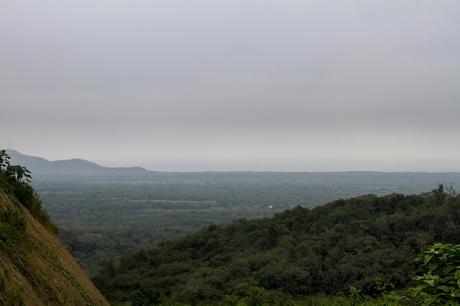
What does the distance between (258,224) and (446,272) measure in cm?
2684

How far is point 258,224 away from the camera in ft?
100

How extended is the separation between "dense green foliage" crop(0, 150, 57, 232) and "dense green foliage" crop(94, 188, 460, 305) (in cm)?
792

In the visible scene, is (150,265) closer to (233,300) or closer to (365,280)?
(365,280)

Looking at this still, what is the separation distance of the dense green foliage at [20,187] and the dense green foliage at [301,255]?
7920mm

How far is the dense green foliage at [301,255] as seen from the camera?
59.1 feet

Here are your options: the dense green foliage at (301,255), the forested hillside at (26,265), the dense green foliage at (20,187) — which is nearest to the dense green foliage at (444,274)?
the forested hillside at (26,265)

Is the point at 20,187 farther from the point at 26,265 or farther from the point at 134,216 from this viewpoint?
the point at 134,216

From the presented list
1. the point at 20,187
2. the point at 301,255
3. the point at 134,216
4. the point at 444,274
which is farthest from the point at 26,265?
the point at 134,216

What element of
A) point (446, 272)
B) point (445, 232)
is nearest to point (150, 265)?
point (445, 232)

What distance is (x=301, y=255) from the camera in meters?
21.9

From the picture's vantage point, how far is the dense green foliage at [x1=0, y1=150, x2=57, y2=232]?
19.3 feet

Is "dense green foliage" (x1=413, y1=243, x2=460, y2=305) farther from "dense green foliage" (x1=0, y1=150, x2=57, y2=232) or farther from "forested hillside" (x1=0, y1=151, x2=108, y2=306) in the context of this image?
"dense green foliage" (x1=0, y1=150, x2=57, y2=232)

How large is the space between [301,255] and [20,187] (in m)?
17.4

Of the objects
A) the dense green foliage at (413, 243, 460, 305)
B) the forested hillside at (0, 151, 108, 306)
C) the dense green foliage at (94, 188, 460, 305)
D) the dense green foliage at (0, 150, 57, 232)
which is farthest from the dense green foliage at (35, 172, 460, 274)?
the dense green foliage at (413, 243, 460, 305)
